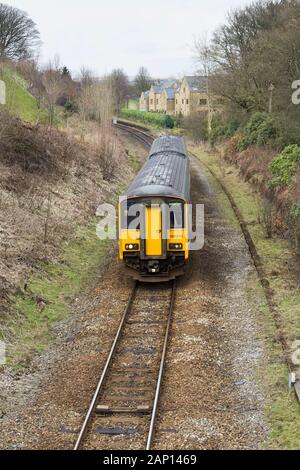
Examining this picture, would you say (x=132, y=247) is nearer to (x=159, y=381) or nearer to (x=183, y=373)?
(x=183, y=373)

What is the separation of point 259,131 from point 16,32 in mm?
49698

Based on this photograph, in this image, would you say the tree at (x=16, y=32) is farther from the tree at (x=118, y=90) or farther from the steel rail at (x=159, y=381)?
the steel rail at (x=159, y=381)

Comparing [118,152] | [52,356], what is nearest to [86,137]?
[118,152]

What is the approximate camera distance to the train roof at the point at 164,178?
15.5 meters

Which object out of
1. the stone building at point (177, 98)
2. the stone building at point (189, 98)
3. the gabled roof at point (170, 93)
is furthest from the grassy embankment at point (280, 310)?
the gabled roof at point (170, 93)

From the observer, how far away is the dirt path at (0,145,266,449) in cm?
884

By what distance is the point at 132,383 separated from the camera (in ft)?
Answer: 34.6

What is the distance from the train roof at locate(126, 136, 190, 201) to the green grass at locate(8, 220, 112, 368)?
2920 millimetres

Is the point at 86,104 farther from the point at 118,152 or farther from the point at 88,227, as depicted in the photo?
the point at 88,227

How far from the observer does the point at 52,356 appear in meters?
11.9

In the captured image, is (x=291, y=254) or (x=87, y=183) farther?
(x=87, y=183)

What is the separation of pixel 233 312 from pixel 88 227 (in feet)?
29.3

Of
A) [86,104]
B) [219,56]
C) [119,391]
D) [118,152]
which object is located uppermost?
[219,56]

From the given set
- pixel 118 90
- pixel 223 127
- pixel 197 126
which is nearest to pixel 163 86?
pixel 118 90
